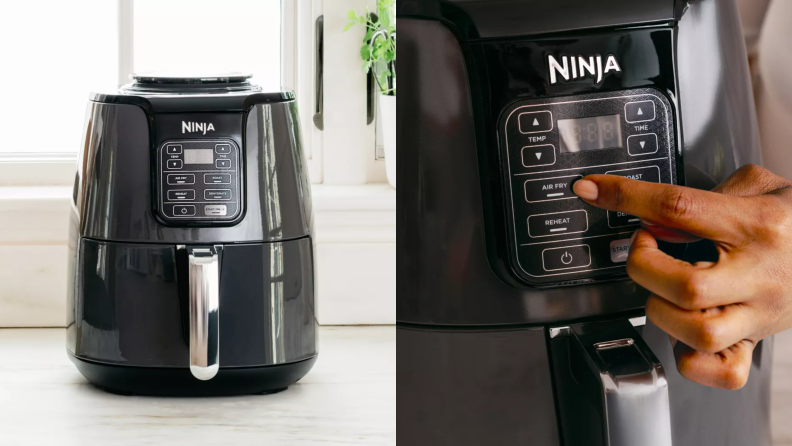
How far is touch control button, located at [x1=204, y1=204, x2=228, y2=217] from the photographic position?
75 cm

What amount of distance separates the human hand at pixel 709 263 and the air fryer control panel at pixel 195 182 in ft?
1.42

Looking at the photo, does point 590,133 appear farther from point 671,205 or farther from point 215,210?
point 215,210

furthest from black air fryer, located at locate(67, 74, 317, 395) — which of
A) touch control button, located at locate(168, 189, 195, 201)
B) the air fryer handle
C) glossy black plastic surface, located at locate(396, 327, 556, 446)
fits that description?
the air fryer handle

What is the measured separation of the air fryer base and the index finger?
462 millimetres

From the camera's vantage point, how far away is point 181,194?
750 millimetres

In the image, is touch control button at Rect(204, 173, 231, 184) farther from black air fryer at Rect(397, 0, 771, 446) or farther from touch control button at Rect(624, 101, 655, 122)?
touch control button at Rect(624, 101, 655, 122)

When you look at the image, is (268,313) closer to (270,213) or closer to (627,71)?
(270,213)

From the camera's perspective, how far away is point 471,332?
48cm

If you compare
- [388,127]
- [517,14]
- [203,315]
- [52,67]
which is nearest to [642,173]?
[517,14]

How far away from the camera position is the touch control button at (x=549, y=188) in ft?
1.43

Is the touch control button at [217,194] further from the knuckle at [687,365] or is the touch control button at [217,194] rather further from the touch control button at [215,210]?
the knuckle at [687,365]

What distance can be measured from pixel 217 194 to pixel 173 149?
64 mm

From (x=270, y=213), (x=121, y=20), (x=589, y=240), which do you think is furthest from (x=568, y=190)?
(x=121, y=20)

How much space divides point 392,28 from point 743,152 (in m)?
0.62
